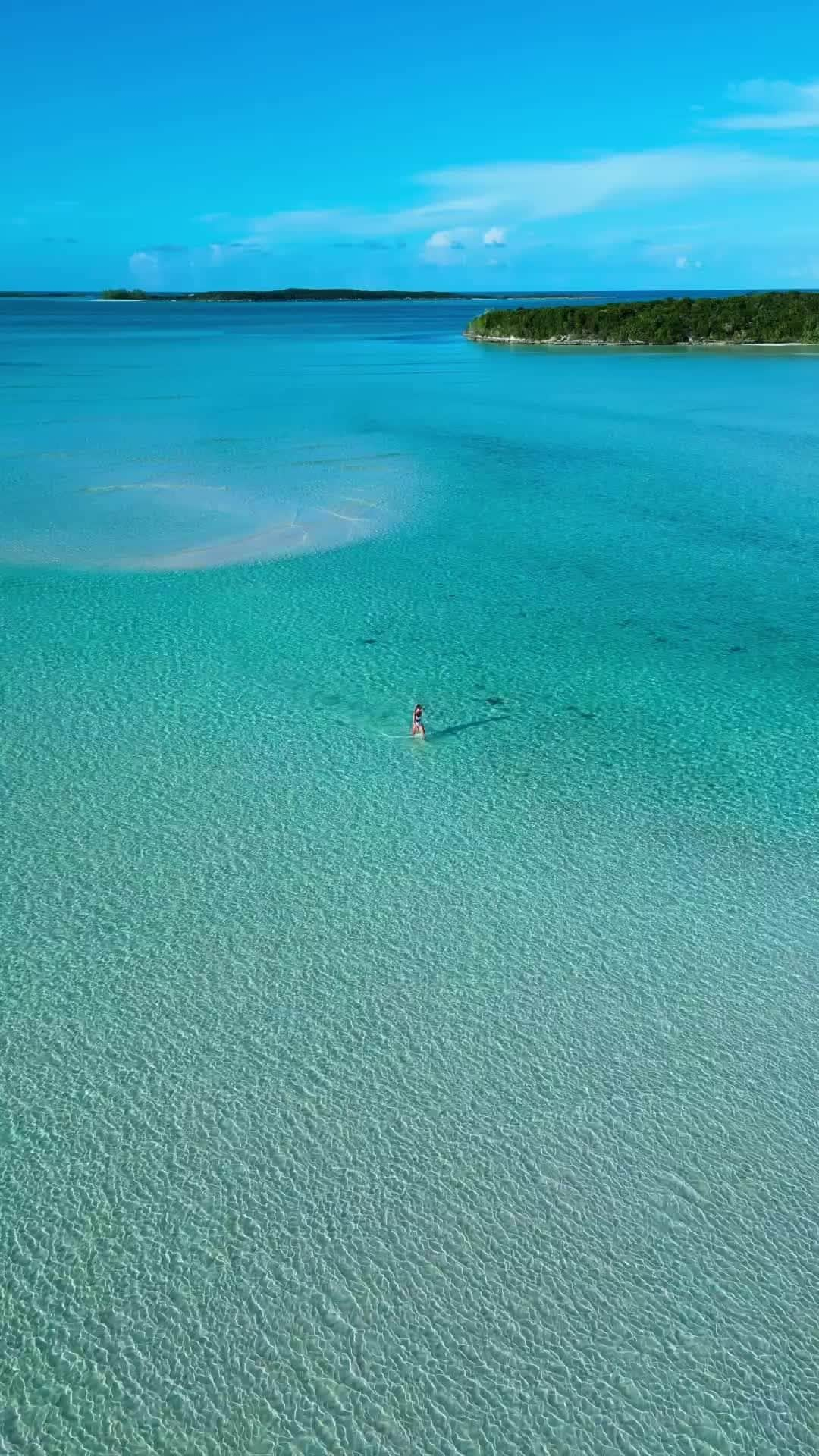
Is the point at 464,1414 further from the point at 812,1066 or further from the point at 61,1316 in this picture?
the point at 812,1066

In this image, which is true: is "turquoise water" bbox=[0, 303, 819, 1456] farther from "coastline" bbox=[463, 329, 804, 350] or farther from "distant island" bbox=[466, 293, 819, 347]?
"distant island" bbox=[466, 293, 819, 347]

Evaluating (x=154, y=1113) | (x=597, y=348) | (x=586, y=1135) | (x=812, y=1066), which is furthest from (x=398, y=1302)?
(x=597, y=348)

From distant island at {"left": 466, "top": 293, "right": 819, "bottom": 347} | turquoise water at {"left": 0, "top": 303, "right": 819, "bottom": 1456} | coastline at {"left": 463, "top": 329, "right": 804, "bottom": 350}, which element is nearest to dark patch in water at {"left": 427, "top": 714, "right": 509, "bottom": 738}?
turquoise water at {"left": 0, "top": 303, "right": 819, "bottom": 1456}

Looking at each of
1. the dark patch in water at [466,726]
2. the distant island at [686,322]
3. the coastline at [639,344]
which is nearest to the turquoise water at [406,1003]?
the dark patch in water at [466,726]

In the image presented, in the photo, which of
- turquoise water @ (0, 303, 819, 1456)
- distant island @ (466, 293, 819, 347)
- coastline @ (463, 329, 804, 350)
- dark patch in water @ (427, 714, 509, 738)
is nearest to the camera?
turquoise water @ (0, 303, 819, 1456)

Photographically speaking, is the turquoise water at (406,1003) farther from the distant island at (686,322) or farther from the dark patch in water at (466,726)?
the distant island at (686,322)
